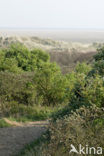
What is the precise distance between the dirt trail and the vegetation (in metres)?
0.65

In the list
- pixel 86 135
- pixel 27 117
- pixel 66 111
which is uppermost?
pixel 86 135

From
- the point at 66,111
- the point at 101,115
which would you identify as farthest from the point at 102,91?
the point at 66,111

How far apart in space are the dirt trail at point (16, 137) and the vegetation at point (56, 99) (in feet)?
2.12

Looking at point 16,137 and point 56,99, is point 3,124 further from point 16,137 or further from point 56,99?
point 56,99

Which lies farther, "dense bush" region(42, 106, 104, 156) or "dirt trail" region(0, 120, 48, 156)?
"dirt trail" region(0, 120, 48, 156)

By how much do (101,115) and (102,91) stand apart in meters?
1.14

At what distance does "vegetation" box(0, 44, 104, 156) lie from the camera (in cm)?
570

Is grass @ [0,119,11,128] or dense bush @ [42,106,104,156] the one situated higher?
dense bush @ [42,106,104,156]

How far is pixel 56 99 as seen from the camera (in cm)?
1719

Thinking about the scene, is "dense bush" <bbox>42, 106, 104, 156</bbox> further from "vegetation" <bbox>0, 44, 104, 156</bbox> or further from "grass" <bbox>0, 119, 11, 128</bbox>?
"grass" <bbox>0, 119, 11, 128</bbox>

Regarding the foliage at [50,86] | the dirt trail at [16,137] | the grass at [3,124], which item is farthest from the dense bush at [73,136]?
the foliage at [50,86]

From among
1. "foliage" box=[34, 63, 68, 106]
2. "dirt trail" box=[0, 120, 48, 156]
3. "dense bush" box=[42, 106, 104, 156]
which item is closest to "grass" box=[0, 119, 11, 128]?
"dirt trail" box=[0, 120, 48, 156]

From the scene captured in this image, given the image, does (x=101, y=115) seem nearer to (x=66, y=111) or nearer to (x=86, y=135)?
(x=86, y=135)

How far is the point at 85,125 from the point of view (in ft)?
19.9
